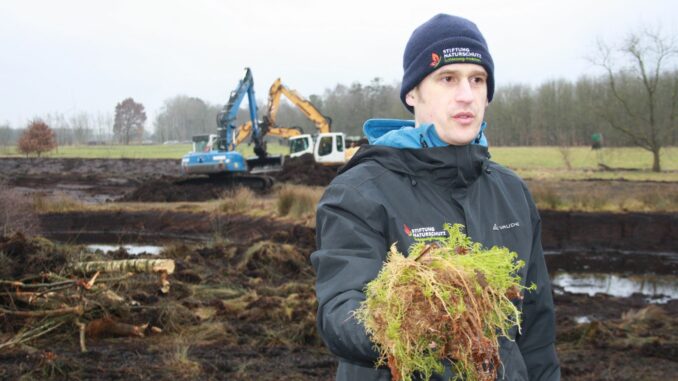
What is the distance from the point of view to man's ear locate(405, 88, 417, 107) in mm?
2147

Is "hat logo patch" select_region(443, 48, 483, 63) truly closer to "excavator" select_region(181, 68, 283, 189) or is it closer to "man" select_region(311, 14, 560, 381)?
"man" select_region(311, 14, 560, 381)

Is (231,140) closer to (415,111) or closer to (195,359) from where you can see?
(195,359)

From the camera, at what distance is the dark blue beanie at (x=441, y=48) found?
203 centimetres

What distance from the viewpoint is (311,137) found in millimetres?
28547

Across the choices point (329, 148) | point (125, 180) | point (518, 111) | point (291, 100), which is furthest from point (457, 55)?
point (518, 111)

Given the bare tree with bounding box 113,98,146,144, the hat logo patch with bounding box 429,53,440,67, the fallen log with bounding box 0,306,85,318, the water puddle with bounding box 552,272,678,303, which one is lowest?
the water puddle with bounding box 552,272,678,303

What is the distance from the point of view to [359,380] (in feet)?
6.05

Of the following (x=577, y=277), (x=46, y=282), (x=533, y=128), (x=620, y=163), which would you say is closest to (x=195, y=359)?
(x=46, y=282)

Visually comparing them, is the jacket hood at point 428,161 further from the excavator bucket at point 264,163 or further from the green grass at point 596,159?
the green grass at point 596,159

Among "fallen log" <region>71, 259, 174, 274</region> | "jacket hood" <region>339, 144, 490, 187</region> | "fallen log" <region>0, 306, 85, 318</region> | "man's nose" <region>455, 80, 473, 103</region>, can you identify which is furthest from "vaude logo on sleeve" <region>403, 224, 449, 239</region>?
"fallen log" <region>71, 259, 174, 274</region>

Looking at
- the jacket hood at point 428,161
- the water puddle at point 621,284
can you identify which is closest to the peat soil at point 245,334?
the water puddle at point 621,284

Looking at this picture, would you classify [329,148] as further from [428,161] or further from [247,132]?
[428,161]

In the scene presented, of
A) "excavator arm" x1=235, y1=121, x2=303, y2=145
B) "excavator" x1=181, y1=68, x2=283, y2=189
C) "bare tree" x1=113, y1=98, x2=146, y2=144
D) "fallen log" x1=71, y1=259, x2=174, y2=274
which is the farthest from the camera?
"bare tree" x1=113, y1=98, x2=146, y2=144

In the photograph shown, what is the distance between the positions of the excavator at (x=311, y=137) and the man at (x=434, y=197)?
23666 mm
